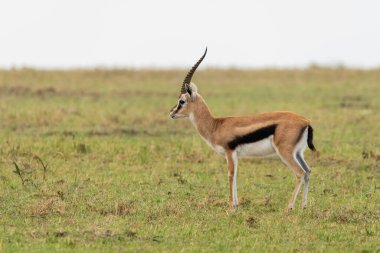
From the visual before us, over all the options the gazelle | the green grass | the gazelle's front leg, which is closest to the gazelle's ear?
the gazelle

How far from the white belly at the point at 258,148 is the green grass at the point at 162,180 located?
2.16 ft

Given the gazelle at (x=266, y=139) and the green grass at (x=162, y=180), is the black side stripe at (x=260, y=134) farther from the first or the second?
the green grass at (x=162, y=180)

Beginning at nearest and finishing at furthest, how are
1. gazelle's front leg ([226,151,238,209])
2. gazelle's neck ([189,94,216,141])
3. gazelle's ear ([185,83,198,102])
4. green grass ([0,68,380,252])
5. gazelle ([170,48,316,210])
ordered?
green grass ([0,68,380,252])
gazelle ([170,48,316,210])
gazelle's front leg ([226,151,238,209])
gazelle's neck ([189,94,216,141])
gazelle's ear ([185,83,198,102])

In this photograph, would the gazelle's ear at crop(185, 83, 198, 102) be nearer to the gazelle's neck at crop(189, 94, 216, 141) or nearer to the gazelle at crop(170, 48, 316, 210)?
the gazelle's neck at crop(189, 94, 216, 141)

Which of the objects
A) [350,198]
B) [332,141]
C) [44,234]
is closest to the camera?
[44,234]

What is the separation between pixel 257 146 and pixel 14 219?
2833 mm

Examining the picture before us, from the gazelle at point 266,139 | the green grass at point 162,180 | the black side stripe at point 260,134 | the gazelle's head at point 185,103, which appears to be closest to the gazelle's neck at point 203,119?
the gazelle's head at point 185,103

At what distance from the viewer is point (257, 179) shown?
1159 cm

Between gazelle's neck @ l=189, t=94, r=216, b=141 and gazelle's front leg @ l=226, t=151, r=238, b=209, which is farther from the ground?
gazelle's neck @ l=189, t=94, r=216, b=141

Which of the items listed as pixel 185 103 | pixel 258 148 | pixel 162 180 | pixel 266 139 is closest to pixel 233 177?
pixel 258 148

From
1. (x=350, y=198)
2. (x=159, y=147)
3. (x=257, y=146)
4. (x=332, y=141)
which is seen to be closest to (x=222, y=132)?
(x=257, y=146)

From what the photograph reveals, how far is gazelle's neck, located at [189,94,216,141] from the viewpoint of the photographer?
986 cm

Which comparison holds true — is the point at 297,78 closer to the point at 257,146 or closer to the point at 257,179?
the point at 257,179

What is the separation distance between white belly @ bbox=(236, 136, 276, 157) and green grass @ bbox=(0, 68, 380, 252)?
2.16 ft
